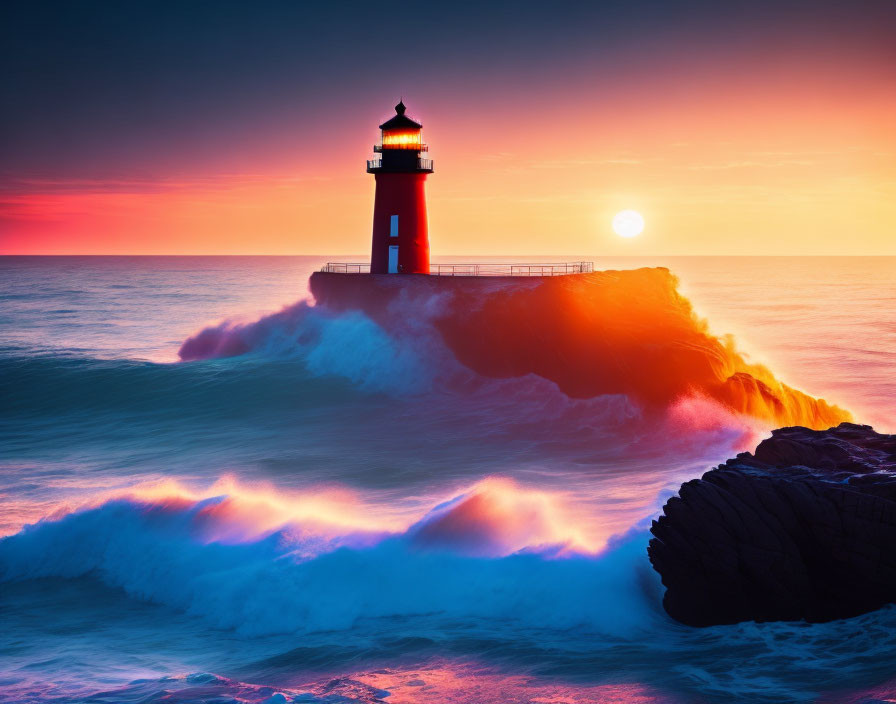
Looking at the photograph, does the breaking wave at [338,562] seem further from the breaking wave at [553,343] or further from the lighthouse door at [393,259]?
the lighthouse door at [393,259]

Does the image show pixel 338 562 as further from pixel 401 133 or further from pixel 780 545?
pixel 401 133

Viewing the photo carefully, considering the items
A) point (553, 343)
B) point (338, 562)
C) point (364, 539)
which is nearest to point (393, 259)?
point (553, 343)

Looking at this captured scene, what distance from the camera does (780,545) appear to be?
32.9ft

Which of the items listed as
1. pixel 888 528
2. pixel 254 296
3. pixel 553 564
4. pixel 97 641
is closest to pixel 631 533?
pixel 553 564

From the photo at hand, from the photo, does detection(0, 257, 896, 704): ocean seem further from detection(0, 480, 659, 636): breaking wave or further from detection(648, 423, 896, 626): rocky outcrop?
detection(648, 423, 896, 626): rocky outcrop

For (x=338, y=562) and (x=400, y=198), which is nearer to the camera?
(x=338, y=562)

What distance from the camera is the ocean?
925cm

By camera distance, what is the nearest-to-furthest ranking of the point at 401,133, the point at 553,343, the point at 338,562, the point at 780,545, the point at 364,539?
the point at 780,545 → the point at 338,562 → the point at 364,539 → the point at 553,343 → the point at 401,133

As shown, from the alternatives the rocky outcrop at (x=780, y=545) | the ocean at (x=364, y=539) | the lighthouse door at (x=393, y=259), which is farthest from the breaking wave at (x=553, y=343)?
the rocky outcrop at (x=780, y=545)

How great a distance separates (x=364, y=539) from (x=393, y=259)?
16.9 meters

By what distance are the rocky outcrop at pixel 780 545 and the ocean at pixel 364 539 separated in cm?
28

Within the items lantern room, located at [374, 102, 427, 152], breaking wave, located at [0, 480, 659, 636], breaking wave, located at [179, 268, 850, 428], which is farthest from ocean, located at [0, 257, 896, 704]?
lantern room, located at [374, 102, 427, 152]

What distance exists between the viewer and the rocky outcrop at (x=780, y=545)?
31.9ft

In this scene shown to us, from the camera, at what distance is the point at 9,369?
1096 inches
